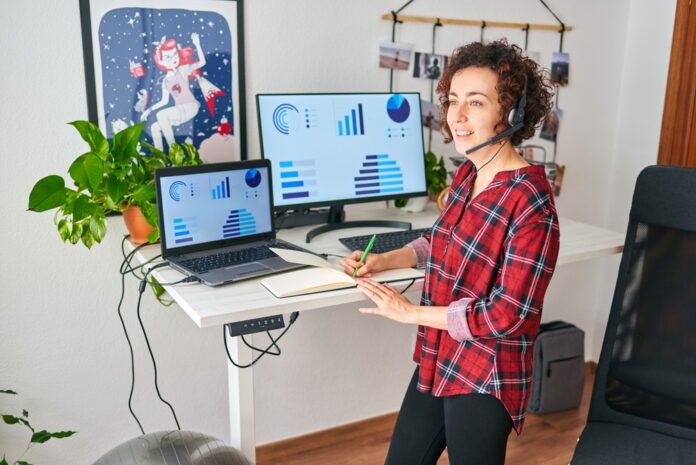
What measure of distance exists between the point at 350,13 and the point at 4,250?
1.26m

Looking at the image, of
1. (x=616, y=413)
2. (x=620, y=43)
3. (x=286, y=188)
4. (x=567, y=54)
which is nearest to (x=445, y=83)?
(x=286, y=188)

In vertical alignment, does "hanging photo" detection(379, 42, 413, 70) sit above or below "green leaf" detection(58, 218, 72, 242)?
above

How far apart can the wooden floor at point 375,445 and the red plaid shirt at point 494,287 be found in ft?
3.37

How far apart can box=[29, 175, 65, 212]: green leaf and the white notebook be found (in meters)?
0.53

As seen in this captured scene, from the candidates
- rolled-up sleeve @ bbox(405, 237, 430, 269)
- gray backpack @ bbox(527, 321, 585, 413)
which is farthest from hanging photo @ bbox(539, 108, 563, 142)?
rolled-up sleeve @ bbox(405, 237, 430, 269)

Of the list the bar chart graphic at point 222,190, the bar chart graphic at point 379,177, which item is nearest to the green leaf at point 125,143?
the bar chart graphic at point 222,190

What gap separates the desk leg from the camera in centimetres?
164

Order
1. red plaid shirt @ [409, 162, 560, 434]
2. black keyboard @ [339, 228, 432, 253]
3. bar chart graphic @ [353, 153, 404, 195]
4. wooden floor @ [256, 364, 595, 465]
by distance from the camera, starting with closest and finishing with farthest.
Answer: red plaid shirt @ [409, 162, 560, 434] → black keyboard @ [339, 228, 432, 253] → bar chart graphic @ [353, 153, 404, 195] → wooden floor @ [256, 364, 595, 465]

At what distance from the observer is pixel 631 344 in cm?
167

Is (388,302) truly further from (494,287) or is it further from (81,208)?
(81,208)

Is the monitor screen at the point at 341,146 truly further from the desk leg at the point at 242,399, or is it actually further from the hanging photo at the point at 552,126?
the hanging photo at the point at 552,126

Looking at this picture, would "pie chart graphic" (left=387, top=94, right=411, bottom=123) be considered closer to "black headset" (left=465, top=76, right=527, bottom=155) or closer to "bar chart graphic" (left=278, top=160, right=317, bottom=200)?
"bar chart graphic" (left=278, top=160, right=317, bottom=200)

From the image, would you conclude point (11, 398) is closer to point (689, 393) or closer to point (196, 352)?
point (196, 352)

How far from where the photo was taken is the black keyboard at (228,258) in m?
1.63
